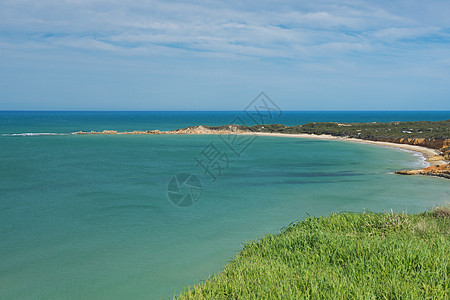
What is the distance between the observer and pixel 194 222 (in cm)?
1422

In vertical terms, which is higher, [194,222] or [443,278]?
[443,278]

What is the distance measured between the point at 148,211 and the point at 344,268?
10.8 metres

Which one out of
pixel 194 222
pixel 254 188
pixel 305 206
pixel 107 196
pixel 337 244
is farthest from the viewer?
pixel 254 188

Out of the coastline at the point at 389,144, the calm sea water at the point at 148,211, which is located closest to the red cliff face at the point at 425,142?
the coastline at the point at 389,144

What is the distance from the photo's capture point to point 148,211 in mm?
15711

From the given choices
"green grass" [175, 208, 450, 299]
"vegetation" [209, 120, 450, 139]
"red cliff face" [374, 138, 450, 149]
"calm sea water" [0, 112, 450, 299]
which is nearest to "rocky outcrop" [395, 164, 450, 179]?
"calm sea water" [0, 112, 450, 299]

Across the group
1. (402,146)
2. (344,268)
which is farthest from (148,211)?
(402,146)

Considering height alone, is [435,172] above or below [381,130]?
below

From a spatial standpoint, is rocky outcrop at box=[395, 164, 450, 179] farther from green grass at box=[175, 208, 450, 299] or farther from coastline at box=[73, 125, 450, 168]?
green grass at box=[175, 208, 450, 299]

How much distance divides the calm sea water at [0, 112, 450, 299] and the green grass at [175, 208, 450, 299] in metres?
2.92

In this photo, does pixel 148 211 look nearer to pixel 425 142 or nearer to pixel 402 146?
pixel 402 146

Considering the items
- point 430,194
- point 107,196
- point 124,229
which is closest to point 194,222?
point 124,229

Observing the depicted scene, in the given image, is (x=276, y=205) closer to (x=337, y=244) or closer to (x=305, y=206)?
(x=305, y=206)

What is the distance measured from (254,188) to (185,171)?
304 inches
